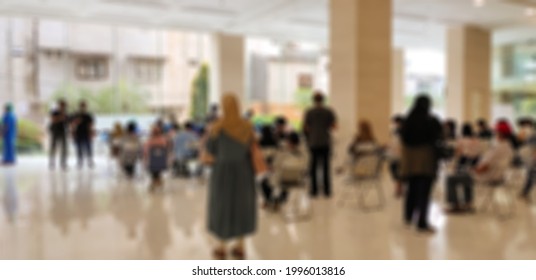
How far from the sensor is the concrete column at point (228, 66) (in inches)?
605

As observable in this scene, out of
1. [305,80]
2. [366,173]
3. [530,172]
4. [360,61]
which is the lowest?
[530,172]

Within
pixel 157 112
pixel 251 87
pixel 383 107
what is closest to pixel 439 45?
pixel 251 87

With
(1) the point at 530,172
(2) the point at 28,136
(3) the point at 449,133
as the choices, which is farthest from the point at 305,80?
(1) the point at 530,172

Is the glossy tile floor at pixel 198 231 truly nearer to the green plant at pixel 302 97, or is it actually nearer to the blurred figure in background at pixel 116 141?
the blurred figure in background at pixel 116 141

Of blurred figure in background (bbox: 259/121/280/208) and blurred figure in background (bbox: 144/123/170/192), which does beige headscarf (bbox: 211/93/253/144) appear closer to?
blurred figure in background (bbox: 259/121/280/208)

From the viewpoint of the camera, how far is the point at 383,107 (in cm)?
981

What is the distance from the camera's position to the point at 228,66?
15.5 m

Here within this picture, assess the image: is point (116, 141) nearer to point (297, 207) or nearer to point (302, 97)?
point (297, 207)

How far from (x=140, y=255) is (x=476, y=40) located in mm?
13965

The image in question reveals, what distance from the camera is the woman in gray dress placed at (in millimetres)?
3787

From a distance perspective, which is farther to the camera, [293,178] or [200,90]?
[200,90]

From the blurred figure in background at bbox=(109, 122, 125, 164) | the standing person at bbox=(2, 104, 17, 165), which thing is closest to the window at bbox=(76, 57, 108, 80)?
the standing person at bbox=(2, 104, 17, 165)

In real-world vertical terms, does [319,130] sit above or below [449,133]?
above

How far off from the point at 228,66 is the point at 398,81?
25.9 feet
